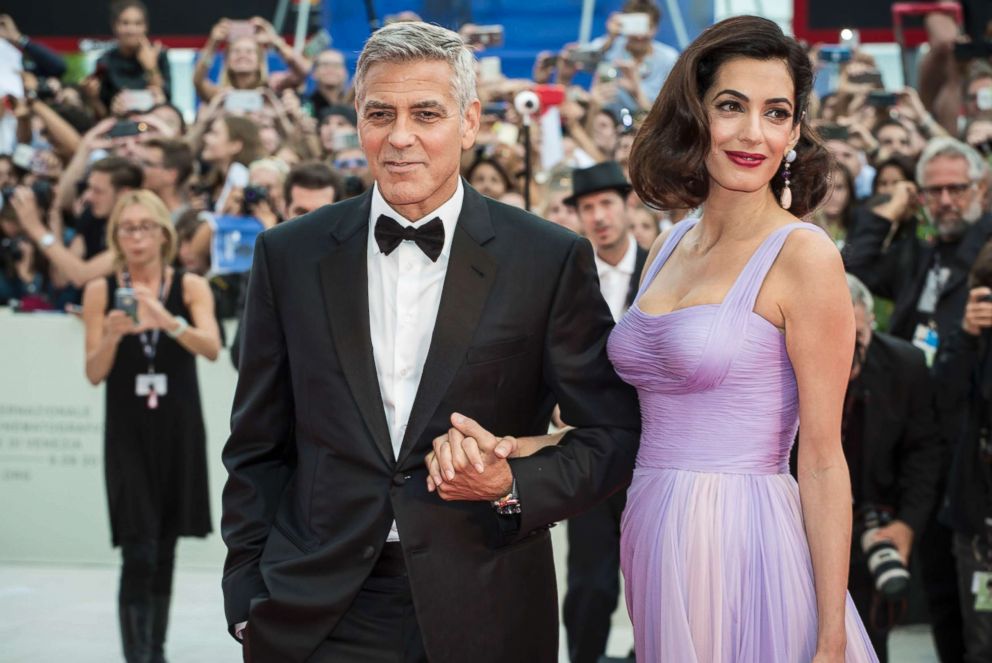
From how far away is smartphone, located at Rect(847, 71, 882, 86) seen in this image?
9750mm

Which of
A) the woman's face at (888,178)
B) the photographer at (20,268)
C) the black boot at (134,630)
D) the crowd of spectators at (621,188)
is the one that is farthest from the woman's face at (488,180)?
the black boot at (134,630)

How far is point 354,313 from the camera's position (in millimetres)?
2885

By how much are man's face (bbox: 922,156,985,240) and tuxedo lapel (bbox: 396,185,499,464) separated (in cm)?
390

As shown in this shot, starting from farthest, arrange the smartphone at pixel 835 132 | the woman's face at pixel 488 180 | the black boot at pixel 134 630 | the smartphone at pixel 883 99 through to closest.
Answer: the smartphone at pixel 883 99, the smartphone at pixel 835 132, the woman's face at pixel 488 180, the black boot at pixel 134 630

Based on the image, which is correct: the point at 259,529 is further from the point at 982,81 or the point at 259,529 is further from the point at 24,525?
the point at 982,81

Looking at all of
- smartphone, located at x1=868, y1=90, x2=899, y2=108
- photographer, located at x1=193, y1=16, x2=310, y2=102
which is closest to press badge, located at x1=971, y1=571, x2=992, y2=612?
smartphone, located at x1=868, y1=90, x2=899, y2=108

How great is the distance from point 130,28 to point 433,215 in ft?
25.5

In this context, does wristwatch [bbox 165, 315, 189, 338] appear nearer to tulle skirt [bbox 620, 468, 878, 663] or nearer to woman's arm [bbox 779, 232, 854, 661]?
tulle skirt [bbox 620, 468, 878, 663]

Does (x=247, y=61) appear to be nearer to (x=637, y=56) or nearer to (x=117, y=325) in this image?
(x=637, y=56)

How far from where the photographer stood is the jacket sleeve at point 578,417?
111 inches

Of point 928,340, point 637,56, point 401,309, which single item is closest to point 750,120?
point 401,309

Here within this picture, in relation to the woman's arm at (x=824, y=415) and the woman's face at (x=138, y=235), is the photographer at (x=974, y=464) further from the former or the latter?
the woman's face at (x=138, y=235)

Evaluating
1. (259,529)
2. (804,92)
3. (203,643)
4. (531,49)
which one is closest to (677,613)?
(259,529)

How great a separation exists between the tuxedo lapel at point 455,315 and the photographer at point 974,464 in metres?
2.74
